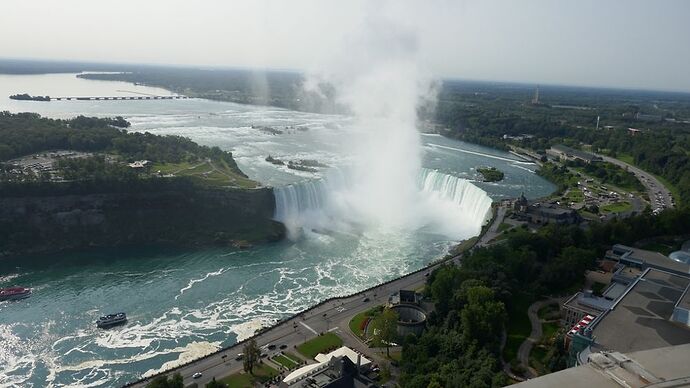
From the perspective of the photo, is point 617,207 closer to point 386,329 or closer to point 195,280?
point 386,329

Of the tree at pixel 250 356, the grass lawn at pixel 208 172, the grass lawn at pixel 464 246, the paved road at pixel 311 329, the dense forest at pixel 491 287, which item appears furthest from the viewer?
the grass lawn at pixel 208 172

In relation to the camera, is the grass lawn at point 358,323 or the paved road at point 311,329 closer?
the paved road at point 311,329

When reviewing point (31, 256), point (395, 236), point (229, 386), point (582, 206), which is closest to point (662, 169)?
point (582, 206)

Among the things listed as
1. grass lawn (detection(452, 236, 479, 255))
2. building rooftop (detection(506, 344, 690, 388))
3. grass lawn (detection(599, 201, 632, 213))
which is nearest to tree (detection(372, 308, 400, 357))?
grass lawn (detection(452, 236, 479, 255))

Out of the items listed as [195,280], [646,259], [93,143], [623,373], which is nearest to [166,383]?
[195,280]

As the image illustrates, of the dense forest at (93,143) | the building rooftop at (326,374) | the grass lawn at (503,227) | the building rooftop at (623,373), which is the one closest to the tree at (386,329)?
the building rooftop at (326,374)

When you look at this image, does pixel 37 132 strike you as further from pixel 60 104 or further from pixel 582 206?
pixel 60 104

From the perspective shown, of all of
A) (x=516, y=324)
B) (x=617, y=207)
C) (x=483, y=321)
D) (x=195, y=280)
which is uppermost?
(x=483, y=321)

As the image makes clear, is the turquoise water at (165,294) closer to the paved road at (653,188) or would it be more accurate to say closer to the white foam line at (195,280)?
the white foam line at (195,280)
